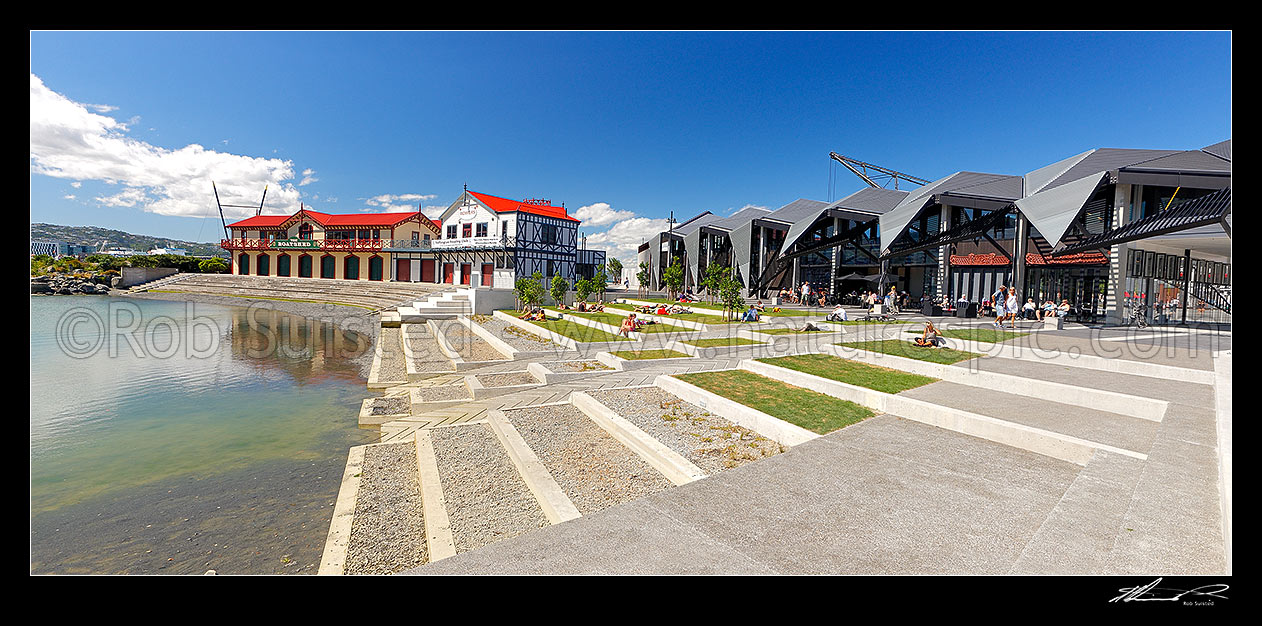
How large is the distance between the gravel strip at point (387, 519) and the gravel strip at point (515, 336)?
8.67m

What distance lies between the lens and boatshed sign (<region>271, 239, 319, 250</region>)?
4791 cm

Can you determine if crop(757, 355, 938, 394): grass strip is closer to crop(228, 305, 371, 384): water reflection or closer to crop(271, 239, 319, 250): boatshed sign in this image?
crop(228, 305, 371, 384): water reflection

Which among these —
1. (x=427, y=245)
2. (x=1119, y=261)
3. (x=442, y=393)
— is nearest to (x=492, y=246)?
(x=427, y=245)

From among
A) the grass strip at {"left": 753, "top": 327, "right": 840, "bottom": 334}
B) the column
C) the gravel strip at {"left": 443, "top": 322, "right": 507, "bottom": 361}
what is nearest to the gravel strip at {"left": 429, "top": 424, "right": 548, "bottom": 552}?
the gravel strip at {"left": 443, "top": 322, "right": 507, "bottom": 361}

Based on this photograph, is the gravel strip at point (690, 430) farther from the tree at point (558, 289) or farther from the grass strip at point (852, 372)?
the tree at point (558, 289)

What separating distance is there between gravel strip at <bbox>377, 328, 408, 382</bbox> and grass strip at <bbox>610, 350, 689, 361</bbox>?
6.24 meters

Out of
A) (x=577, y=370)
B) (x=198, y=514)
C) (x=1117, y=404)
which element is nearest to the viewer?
(x=198, y=514)
